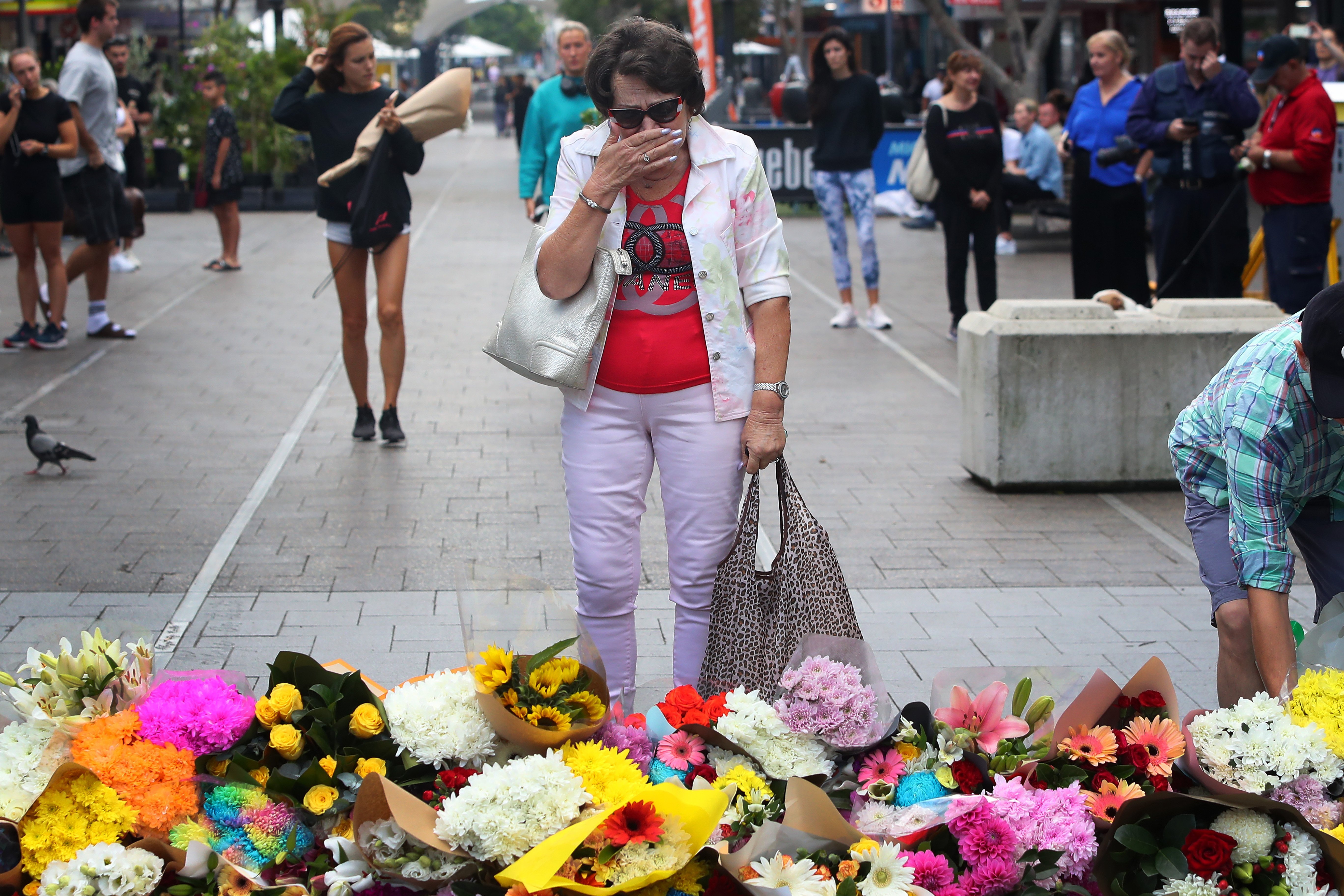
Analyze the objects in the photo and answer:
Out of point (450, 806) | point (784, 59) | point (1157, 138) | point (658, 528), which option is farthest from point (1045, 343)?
point (784, 59)

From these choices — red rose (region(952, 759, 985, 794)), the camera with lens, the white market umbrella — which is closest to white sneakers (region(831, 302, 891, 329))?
the camera with lens

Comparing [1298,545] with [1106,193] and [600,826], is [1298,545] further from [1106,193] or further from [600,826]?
[1106,193]

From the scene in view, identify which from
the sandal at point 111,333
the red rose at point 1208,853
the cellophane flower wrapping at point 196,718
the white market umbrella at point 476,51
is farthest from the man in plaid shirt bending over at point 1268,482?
the white market umbrella at point 476,51

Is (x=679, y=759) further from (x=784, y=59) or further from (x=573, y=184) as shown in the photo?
(x=784, y=59)

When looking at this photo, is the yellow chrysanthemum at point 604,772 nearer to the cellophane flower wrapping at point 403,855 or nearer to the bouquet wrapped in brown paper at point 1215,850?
the cellophane flower wrapping at point 403,855

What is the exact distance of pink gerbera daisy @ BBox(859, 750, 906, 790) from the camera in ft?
8.45

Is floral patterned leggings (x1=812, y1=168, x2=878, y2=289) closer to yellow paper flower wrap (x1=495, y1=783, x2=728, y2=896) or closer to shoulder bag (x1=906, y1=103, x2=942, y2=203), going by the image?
shoulder bag (x1=906, y1=103, x2=942, y2=203)

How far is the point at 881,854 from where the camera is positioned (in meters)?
2.32

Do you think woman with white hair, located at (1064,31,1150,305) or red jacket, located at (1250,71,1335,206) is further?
woman with white hair, located at (1064,31,1150,305)

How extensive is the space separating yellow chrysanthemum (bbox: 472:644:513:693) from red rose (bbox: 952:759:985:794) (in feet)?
2.67

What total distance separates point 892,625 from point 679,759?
2336mm

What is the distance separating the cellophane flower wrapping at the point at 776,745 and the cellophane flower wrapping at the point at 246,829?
770 millimetres

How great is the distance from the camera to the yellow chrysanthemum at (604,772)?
2.38 meters

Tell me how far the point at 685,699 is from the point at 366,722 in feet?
2.00
